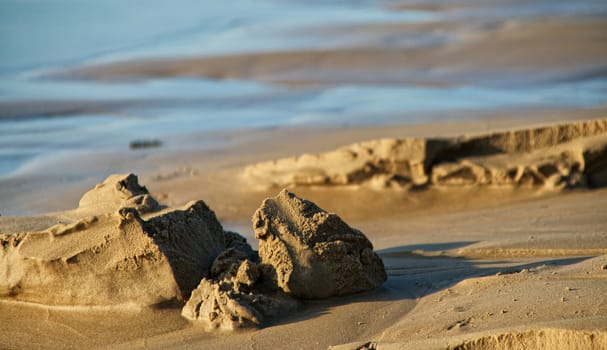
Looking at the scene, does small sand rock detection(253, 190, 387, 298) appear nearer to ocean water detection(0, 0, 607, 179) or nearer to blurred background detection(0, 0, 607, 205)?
blurred background detection(0, 0, 607, 205)

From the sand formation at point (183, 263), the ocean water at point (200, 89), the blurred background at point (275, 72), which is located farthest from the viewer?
the ocean water at point (200, 89)

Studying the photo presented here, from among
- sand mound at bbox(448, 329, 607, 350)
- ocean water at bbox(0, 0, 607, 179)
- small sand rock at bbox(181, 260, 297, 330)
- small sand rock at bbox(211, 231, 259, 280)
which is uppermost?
ocean water at bbox(0, 0, 607, 179)

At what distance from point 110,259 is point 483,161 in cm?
345

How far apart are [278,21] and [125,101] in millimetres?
8517

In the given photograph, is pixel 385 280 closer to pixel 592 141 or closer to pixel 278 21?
pixel 592 141

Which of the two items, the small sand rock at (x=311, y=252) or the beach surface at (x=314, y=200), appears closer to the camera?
the beach surface at (x=314, y=200)

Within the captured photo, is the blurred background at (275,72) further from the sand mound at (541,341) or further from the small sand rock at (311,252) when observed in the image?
the sand mound at (541,341)

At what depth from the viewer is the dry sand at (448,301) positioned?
3264mm

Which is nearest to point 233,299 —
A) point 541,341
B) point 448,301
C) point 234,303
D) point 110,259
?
point 234,303

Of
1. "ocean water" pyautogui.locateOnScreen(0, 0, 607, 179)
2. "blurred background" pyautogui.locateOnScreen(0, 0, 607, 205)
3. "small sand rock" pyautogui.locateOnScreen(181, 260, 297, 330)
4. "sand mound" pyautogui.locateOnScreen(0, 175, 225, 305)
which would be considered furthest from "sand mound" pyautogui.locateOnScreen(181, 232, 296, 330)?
"ocean water" pyautogui.locateOnScreen(0, 0, 607, 179)

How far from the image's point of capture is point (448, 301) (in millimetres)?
3707

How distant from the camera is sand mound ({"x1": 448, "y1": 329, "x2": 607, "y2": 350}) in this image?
2922mm

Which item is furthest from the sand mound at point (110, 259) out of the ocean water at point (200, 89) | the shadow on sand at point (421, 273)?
the ocean water at point (200, 89)

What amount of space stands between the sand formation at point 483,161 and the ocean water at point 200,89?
3.08m
